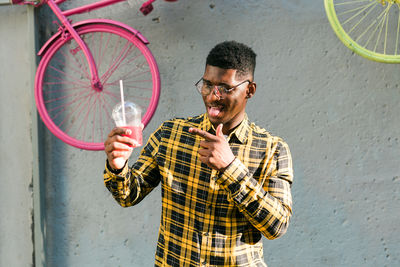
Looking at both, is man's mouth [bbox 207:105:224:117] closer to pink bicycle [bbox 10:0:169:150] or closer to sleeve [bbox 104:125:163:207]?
sleeve [bbox 104:125:163:207]

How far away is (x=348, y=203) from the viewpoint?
2.45m

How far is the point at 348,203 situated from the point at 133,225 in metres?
1.40

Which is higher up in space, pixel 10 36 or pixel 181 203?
pixel 10 36

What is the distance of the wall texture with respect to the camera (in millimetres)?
2412

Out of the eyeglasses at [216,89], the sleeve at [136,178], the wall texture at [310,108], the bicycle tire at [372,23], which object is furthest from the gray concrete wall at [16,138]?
the bicycle tire at [372,23]

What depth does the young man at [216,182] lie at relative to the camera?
1390mm

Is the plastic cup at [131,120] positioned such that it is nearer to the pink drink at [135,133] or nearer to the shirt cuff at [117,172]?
the pink drink at [135,133]

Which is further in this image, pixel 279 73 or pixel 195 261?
pixel 279 73

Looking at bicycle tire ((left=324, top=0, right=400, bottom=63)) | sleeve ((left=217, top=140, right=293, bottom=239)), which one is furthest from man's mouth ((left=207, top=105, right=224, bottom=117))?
bicycle tire ((left=324, top=0, right=400, bottom=63))

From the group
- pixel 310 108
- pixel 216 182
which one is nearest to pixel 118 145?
pixel 216 182

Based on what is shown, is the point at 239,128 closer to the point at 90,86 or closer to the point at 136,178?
the point at 136,178

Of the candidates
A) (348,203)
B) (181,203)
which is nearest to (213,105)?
(181,203)

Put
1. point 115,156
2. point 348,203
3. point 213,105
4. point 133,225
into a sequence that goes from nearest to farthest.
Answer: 1. point 115,156
2. point 213,105
3. point 348,203
4. point 133,225

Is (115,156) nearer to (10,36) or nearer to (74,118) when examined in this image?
(74,118)
